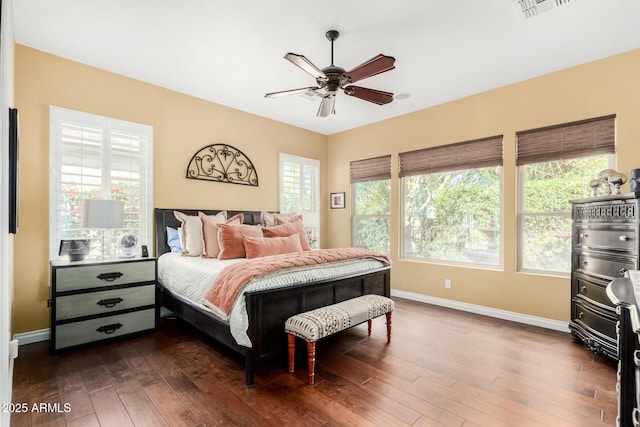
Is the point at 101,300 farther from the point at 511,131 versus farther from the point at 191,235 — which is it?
the point at 511,131

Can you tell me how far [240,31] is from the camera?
8.77 ft

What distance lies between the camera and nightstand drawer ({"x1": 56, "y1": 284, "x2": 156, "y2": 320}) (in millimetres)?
2725

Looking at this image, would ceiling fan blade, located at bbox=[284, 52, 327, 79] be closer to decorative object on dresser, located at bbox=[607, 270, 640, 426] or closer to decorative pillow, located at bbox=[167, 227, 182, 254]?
decorative object on dresser, located at bbox=[607, 270, 640, 426]

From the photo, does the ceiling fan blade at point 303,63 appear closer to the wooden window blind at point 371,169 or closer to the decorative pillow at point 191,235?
the decorative pillow at point 191,235

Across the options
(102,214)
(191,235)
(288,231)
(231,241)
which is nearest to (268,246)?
(231,241)

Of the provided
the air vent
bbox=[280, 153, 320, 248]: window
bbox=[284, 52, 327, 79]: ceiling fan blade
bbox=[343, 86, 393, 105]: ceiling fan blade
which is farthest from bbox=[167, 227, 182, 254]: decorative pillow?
the air vent

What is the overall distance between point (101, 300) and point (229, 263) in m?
1.21

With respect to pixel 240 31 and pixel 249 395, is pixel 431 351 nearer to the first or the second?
pixel 249 395

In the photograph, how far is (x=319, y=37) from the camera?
8.98 ft

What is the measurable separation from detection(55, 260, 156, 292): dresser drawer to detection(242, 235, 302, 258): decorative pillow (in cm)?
98

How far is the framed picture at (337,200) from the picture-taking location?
18.5ft

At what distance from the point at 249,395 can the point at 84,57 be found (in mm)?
3520

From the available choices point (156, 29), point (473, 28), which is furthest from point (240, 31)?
point (473, 28)

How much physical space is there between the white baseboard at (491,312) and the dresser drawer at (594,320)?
42cm
